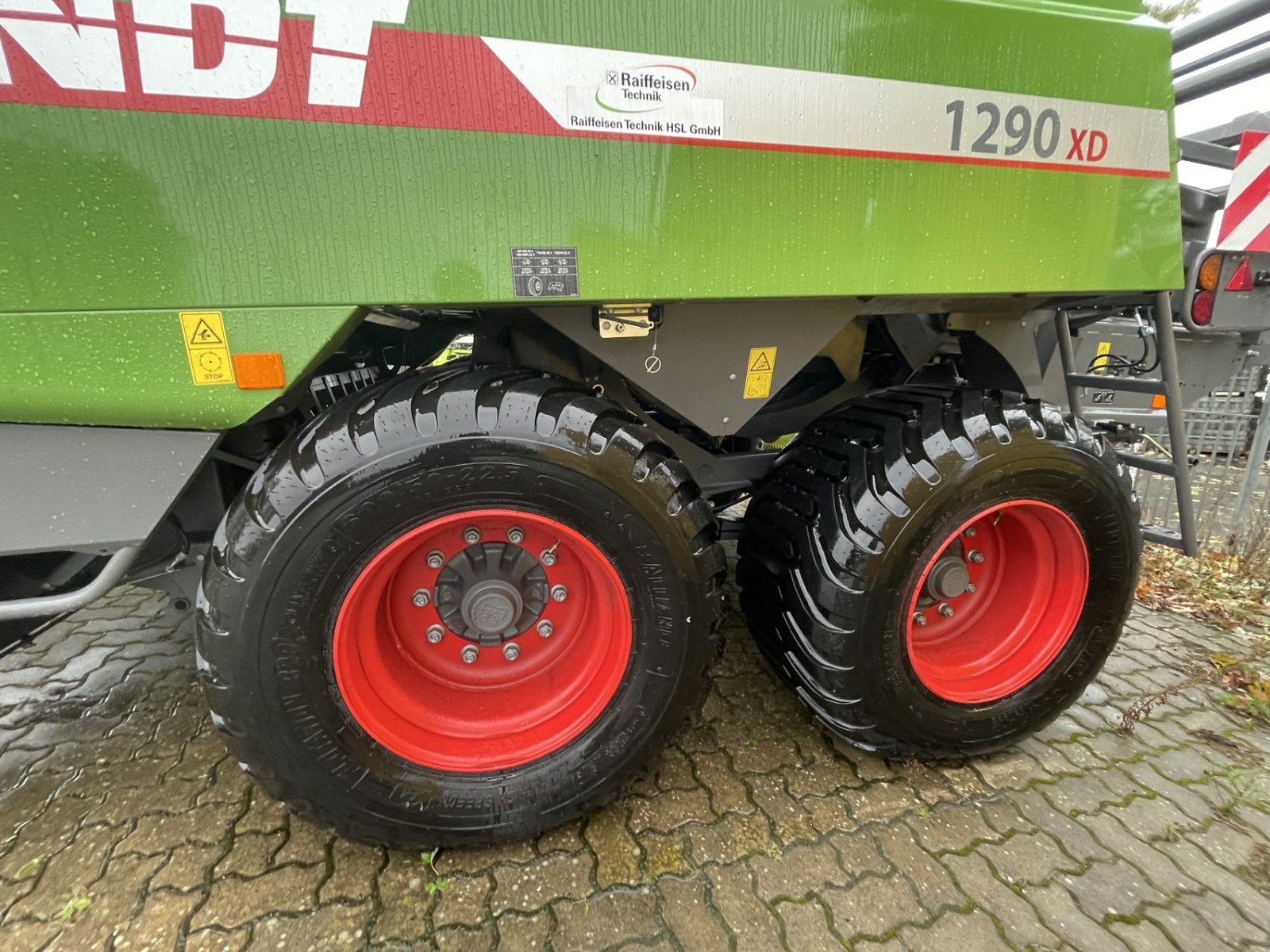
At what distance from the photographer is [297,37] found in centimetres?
112

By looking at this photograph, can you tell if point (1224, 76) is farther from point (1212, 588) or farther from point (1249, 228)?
point (1212, 588)

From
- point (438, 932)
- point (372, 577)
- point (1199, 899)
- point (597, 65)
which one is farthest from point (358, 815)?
point (1199, 899)

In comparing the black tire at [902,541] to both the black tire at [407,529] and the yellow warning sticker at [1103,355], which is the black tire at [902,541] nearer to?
the black tire at [407,529]

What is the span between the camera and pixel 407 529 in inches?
55.4

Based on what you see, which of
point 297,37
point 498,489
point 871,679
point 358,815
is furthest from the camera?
point 871,679

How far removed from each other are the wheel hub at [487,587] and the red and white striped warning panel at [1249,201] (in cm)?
246

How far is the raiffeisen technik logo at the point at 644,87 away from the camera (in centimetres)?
126

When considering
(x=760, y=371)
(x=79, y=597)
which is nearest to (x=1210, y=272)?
(x=760, y=371)

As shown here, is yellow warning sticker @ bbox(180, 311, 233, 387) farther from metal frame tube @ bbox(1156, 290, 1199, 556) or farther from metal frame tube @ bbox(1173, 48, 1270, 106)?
metal frame tube @ bbox(1173, 48, 1270, 106)

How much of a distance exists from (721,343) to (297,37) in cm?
106

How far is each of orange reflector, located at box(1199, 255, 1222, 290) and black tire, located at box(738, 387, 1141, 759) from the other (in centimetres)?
72

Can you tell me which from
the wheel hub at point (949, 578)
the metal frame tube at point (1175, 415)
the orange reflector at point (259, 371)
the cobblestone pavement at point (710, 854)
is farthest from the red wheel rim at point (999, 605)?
the orange reflector at point (259, 371)

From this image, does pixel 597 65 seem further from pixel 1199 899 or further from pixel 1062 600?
pixel 1199 899

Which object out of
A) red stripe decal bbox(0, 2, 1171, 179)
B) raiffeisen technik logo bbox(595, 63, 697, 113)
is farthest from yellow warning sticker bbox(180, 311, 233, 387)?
raiffeisen technik logo bbox(595, 63, 697, 113)
